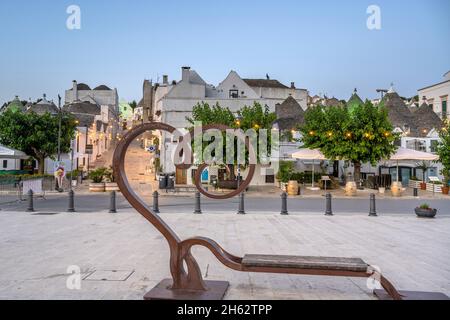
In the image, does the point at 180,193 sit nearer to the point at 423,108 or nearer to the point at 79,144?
the point at 79,144

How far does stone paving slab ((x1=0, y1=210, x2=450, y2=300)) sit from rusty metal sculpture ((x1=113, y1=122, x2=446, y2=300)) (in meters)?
0.38

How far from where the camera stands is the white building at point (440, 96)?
149 ft

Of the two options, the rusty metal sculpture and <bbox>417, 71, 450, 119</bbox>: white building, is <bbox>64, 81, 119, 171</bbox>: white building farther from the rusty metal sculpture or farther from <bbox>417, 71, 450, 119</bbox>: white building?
<bbox>417, 71, 450, 119</bbox>: white building

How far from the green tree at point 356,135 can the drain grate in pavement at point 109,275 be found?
2336cm

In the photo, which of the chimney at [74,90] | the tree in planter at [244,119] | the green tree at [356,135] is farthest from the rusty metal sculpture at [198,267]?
the chimney at [74,90]

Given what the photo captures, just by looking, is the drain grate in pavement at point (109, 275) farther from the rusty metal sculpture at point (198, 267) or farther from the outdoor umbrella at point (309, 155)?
the outdoor umbrella at point (309, 155)

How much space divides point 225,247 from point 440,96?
45.5m

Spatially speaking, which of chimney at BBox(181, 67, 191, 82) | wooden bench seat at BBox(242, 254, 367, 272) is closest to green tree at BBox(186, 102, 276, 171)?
chimney at BBox(181, 67, 191, 82)

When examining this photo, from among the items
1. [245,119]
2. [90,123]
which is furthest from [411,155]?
[90,123]

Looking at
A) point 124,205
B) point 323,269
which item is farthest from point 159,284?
point 124,205

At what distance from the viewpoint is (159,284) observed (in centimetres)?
637

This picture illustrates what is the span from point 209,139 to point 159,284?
67.5 feet

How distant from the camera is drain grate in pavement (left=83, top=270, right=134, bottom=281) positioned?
684 centimetres

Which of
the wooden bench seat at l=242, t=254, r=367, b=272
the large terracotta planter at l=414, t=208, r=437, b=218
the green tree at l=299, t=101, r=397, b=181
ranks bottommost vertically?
the large terracotta planter at l=414, t=208, r=437, b=218
